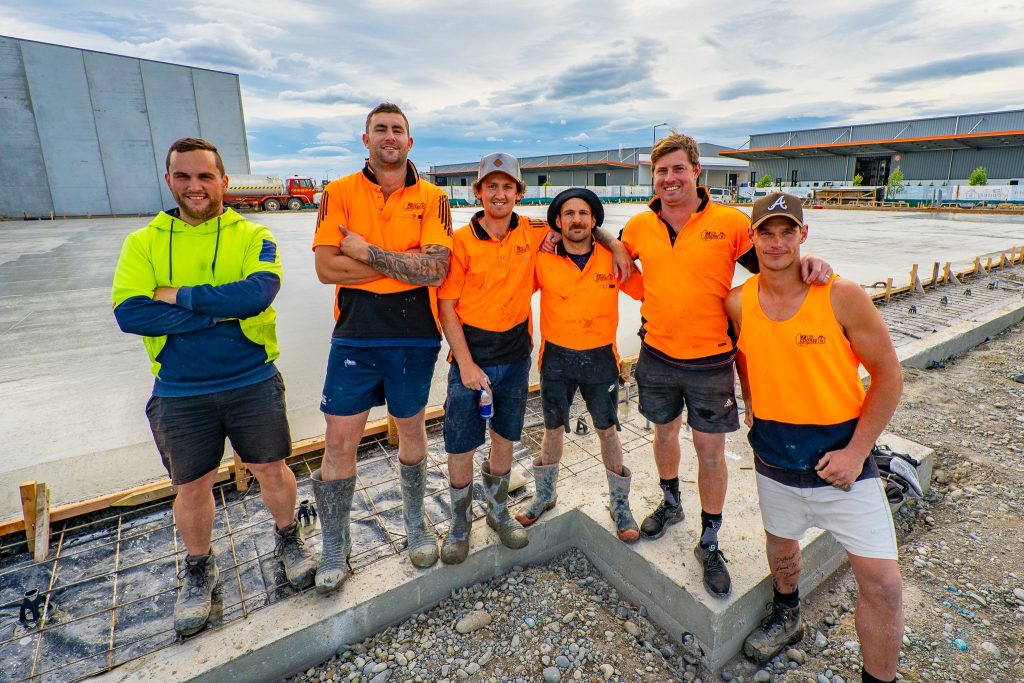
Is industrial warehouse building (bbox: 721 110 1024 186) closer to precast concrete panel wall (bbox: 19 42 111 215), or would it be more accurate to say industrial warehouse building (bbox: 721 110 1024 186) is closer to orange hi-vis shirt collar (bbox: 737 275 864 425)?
orange hi-vis shirt collar (bbox: 737 275 864 425)

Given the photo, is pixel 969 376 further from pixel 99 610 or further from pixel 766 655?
pixel 99 610

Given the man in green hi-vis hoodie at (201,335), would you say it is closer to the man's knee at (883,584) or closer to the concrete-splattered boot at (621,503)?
the concrete-splattered boot at (621,503)

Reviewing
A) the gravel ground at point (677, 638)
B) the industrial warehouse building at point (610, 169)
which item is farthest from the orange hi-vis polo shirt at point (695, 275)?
the industrial warehouse building at point (610, 169)

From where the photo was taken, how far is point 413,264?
2467mm

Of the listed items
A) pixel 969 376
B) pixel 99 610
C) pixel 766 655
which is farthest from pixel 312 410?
pixel 969 376

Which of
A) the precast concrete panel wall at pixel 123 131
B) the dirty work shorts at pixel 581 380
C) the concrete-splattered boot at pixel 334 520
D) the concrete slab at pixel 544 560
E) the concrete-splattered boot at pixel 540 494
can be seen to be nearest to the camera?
the concrete slab at pixel 544 560

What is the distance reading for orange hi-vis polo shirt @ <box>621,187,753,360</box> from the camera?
2562mm

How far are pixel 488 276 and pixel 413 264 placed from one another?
0.39 meters

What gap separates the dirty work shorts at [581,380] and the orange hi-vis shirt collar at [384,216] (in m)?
0.84

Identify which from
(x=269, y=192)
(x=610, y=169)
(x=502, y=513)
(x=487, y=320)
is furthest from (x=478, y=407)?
(x=610, y=169)

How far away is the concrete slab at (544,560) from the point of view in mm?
2279

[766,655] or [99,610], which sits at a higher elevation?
[99,610]

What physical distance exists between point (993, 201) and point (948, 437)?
40811 mm

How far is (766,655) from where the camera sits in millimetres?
2477
